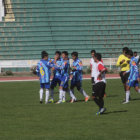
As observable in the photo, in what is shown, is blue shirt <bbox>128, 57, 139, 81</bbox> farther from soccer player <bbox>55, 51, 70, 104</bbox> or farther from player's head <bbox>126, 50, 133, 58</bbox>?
soccer player <bbox>55, 51, 70, 104</bbox>

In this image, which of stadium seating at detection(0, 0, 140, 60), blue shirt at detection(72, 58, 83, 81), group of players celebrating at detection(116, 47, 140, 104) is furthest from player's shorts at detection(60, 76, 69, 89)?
stadium seating at detection(0, 0, 140, 60)

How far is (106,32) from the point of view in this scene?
43.5m

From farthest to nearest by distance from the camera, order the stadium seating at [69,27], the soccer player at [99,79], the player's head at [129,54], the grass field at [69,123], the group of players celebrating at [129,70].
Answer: the stadium seating at [69,27] → the player's head at [129,54] → the group of players celebrating at [129,70] → the soccer player at [99,79] → the grass field at [69,123]

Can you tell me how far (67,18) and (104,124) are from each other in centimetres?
3520

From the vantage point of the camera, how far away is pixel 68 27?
43844 mm

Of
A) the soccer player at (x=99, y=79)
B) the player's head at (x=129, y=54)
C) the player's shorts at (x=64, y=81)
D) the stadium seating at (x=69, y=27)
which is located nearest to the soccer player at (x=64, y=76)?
the player's shorts at (x=64, y=81)

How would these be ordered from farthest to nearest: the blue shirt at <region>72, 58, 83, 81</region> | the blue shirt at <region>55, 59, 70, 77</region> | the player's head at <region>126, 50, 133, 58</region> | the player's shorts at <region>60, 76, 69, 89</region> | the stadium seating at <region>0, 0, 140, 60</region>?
the stadium seating at <region>0, 0, 140, 60</region> → the blue shirt at <region>72, 58, 83, 81</region> → the player's shorts at <region>60, 76, 69, 89</region> → the blue shirt at <region>55, 59, 70, 77</region> → the player's head at <region>126, 50, 133, 58</region>

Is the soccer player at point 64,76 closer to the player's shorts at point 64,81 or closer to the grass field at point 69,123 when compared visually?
the player's shorts at point 64,81

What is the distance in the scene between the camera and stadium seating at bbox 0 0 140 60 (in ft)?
139

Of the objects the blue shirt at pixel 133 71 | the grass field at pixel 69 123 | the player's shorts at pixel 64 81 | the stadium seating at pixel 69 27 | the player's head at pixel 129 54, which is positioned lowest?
the grass field at pixel 69 123

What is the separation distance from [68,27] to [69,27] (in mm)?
96

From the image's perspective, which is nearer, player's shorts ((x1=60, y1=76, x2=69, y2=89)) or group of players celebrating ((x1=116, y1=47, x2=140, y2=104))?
group of players celebrating ((x1=116, y1=47, x2=140, y2=104))

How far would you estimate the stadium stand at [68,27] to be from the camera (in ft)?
139

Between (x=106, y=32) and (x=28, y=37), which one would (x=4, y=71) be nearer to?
(x=28, y=37)
